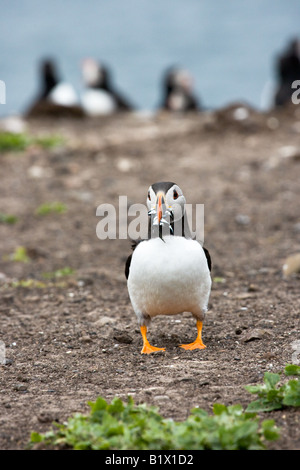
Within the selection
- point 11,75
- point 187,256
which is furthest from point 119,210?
point 11,75

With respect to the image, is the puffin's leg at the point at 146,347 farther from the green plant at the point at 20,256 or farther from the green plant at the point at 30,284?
the green plant at the point at 20,256

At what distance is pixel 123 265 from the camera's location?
8.98 meters

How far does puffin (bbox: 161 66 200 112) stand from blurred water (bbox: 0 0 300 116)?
713cm

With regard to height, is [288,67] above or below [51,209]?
above

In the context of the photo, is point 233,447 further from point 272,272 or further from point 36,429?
point 272,272

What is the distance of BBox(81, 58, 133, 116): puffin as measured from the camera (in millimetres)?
19406

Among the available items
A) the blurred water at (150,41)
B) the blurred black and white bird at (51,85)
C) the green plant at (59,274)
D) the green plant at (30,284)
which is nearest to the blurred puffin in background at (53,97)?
the blurred black and white bird at (51,85)

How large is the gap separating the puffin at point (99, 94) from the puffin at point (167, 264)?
13037 millimetres

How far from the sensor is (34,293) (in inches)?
311

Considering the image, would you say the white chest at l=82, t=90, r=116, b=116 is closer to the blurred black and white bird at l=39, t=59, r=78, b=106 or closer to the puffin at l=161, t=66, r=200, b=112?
the blurred black and white bird at l=39, t=59, r=78, b=106

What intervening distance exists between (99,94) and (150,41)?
25477 mm

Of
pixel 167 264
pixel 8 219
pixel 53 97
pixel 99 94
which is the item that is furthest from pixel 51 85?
pixel 167 264

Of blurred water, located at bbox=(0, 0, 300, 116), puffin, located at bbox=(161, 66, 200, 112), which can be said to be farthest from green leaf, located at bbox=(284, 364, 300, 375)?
blurred water, located at bbox=(0, 0, 300, 116)

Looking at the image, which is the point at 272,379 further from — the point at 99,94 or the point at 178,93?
the point at 99,94
